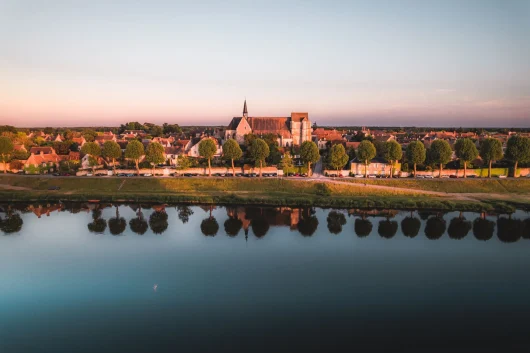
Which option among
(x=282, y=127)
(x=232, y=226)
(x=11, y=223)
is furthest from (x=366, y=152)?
(x=11, y=223)

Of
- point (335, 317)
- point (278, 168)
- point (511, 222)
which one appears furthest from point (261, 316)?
point (278, 168)

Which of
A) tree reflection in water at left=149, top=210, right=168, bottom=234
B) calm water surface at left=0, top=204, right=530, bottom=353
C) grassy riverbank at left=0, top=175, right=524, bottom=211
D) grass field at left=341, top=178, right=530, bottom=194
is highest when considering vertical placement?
grass field at left=341, top=178, right=530, bottom=194

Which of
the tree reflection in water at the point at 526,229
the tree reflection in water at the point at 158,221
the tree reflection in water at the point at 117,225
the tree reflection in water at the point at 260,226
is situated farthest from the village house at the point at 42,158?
the tree reflection in water at the point at 526,229

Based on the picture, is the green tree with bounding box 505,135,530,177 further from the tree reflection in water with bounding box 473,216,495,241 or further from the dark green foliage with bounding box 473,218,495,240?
the dark green foliage with bounding box 473,218,495,240

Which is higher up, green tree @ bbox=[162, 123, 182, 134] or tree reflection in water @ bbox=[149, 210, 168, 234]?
green tree @ bbox=[162, 123, 182, 134]

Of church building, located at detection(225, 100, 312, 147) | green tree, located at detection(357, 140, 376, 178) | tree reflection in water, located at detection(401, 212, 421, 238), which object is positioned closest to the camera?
tree reflection in water, located at detection(401, 212, 421, 238)

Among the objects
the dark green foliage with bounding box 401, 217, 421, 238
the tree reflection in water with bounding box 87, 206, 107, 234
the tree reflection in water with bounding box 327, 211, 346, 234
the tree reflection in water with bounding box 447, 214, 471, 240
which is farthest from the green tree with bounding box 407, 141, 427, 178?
the tree reflection in water with bounding box 87, 206, 107, 234

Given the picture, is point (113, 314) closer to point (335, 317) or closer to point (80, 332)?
point (80, 332)
